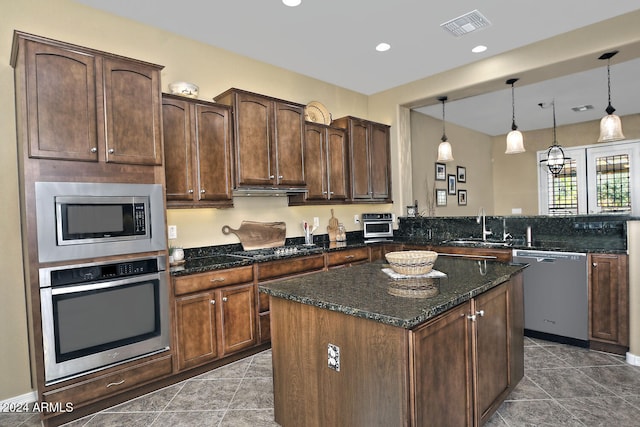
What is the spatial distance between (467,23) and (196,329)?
11.4 feet

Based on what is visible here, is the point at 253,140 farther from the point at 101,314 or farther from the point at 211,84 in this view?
the point at 101,314

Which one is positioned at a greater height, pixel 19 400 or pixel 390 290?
pixel 390 290

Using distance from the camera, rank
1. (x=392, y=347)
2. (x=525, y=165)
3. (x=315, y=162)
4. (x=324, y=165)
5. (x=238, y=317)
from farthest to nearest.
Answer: (x=525, y=165)
(x=324, y=165)
(x=315, y=162)
(x=238, y=317)
(x=392, y=347)

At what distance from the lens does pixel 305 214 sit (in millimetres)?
4465

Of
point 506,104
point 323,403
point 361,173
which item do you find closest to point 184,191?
point 323,403

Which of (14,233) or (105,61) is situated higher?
(105,61)

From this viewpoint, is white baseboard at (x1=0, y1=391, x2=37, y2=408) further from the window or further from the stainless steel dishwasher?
the window

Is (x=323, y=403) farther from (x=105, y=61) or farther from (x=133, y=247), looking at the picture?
(x=105, y=61)

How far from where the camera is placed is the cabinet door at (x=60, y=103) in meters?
2.16

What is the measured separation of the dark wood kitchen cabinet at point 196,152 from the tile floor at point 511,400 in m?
1.43

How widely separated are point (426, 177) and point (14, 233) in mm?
5303

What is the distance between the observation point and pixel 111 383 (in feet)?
7.91

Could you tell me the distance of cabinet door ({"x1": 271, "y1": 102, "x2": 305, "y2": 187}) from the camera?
3.68 m

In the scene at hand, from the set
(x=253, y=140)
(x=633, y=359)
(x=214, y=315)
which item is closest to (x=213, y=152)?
(x=253, y=140)
